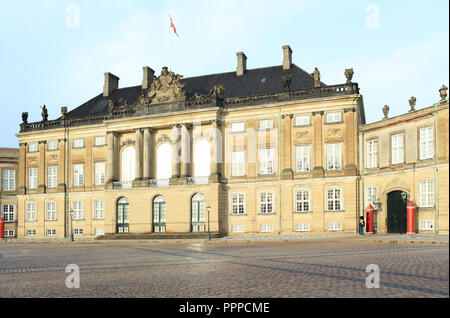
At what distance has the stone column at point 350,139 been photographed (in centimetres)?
4168

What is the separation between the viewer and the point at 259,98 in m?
45.6

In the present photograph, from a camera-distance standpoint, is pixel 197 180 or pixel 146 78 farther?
pixel 146 78

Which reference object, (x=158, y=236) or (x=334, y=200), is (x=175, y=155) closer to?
(x=158, y=236)

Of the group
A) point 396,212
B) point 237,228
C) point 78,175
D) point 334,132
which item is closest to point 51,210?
point 78,175

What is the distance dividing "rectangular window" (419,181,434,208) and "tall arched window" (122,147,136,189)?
28.0 m

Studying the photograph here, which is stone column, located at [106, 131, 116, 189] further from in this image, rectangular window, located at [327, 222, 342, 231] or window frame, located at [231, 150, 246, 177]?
rectangular window, located at [327, 222, 342, 231]

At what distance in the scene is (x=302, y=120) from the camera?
144 feet

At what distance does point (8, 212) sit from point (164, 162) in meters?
22.0

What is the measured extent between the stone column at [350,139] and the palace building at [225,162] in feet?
0.28

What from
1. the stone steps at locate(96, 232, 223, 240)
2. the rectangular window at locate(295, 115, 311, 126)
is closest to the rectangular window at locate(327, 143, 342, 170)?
the rectangular window at locate(295, 115, 311, 126)

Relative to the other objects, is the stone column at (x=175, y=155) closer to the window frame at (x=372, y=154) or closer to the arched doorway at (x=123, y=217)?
the arched doorway at (x=123, y=217)

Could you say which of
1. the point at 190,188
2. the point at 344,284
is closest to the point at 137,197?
the point at 190,188

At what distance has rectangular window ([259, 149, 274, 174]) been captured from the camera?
1778 inches
